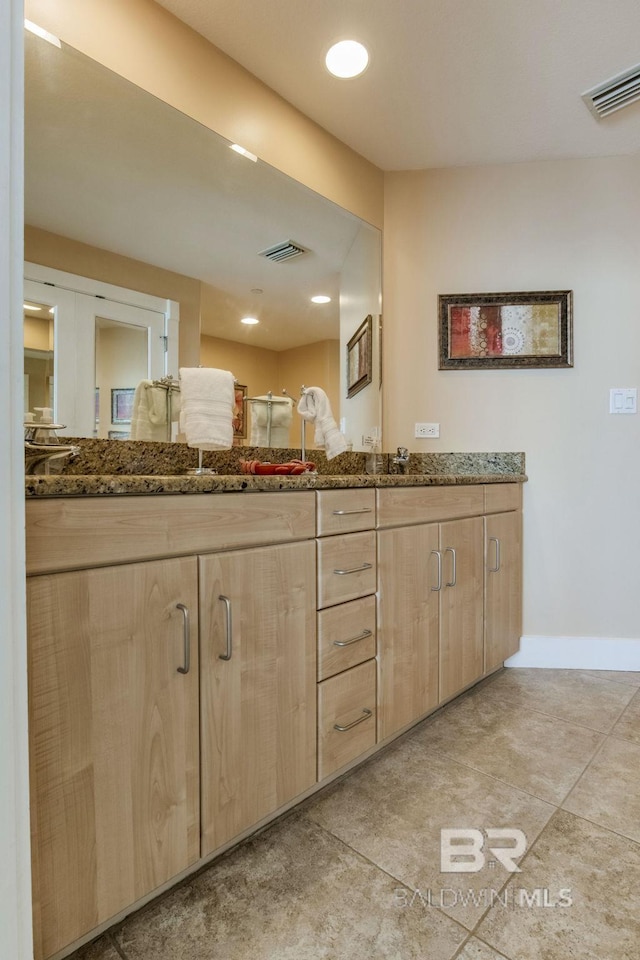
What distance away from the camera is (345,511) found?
1.37 meters

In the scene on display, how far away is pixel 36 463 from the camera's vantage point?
1.26 meters

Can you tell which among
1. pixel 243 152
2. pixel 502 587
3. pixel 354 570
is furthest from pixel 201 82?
pixel 502 587

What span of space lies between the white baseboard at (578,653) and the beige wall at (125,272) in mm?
2006

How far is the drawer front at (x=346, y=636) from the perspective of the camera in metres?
1.31

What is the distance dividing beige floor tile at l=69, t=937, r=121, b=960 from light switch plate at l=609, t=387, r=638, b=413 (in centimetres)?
255

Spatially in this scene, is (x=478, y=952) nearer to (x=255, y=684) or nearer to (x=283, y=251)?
(x=255, y=684)

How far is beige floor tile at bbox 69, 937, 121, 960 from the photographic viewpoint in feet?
3.07

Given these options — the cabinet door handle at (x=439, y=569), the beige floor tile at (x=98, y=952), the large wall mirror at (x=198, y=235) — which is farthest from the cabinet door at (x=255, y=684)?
the large wall mirror at (x=198, y=235)

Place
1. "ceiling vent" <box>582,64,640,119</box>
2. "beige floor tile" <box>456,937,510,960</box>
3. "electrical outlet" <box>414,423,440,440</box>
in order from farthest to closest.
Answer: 1. "electrical outlet" <box>414,423,440,440</box>
2. "ceiling vent" <box>582,64,640,119</box>
3. "beige floor tile" <box>456,937,510,960</box>

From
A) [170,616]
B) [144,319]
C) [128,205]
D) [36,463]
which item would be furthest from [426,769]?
[128,205]

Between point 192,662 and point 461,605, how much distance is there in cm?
118

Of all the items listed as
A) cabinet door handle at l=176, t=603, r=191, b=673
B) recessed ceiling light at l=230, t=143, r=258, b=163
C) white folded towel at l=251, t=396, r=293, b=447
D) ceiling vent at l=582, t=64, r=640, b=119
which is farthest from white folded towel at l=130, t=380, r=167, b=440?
ceiling vent at l=582, t=64, r=640, b=119

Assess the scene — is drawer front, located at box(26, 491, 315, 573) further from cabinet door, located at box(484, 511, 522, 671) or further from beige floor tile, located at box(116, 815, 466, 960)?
cabinet door, located at box(484, 511, 522, 671)

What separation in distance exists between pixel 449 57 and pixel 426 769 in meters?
2.43
